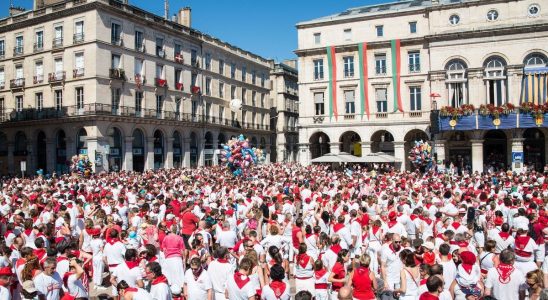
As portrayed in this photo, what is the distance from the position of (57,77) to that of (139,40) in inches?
335

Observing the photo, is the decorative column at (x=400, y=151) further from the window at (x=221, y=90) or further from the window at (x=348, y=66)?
the window at (x=221, y=90)

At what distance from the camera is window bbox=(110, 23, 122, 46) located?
42719 mm

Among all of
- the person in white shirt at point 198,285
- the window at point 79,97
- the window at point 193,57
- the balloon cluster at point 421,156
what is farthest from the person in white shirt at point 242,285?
the window at point 193,57

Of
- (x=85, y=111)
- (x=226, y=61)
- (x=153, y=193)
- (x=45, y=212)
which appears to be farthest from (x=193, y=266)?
(x=226, y=61)

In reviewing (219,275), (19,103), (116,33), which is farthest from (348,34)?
(219,275)

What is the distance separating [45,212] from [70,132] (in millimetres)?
31508

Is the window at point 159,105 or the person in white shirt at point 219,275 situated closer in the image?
the person in white shirt at point 219,275

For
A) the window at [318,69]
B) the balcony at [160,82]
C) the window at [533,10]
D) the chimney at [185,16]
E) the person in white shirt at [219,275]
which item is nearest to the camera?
the person in white shirt at [219,275]

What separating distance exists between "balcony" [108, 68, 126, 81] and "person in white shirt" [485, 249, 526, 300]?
40.6m

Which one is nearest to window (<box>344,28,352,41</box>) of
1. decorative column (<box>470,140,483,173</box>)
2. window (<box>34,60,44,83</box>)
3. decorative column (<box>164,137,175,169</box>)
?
decorative column (<box>470,140,483,173</box>)

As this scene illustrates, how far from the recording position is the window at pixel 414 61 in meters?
43.4

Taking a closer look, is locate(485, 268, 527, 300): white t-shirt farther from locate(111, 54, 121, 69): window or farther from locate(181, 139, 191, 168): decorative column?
locate(181, 139, 191, 168): decorative column

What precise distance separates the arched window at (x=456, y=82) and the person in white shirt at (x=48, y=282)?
1574 inches

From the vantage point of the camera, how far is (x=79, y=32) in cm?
4200
